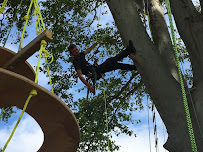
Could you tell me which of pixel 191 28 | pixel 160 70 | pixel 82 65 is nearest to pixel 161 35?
pixel 191 28

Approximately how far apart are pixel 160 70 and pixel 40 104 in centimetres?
153

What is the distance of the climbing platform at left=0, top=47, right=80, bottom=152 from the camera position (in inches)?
54.6

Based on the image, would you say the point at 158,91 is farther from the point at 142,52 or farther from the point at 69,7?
the point at 69,7

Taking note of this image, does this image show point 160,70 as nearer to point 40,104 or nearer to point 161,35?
point 161,35

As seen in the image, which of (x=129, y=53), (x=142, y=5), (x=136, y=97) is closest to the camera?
(x=129, y=53)

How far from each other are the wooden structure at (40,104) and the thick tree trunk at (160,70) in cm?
120

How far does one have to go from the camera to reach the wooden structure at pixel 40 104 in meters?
1.40

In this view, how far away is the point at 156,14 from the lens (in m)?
3.21

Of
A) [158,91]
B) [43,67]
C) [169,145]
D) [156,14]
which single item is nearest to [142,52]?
[158,91]

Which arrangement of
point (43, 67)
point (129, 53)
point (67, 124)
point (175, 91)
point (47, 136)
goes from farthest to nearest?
point (43, 67)
point (129, 53)
point (175, 91)
point (47, 136)
point (67, 124)

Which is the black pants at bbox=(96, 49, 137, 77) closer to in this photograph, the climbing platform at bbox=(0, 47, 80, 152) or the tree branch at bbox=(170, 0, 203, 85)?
the tree branch at bbox=(170, 0, 203, 85)

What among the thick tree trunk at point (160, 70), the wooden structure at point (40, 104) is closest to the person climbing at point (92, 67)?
the thick tree trunk at point (160, 70)

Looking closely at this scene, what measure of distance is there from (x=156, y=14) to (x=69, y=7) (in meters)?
3.86

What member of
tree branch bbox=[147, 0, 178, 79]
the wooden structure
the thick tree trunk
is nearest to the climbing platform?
the wooden structure
